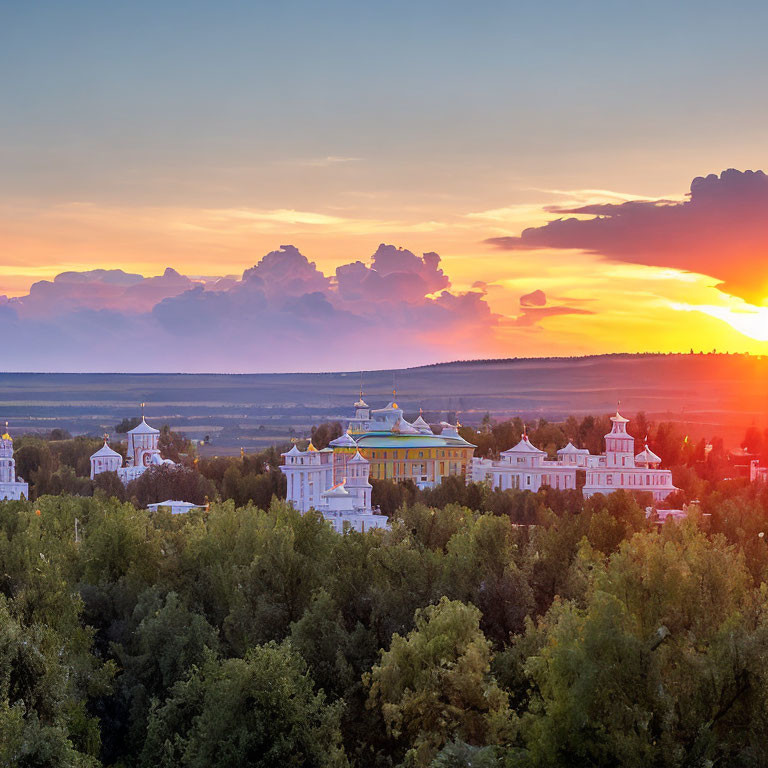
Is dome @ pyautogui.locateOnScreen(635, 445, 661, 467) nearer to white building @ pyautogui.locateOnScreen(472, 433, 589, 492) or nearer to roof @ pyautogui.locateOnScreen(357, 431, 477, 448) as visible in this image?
white building @ pyautogui.locateOnScreen(472, 433, 589, 492)

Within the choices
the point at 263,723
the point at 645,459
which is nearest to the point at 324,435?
the point at 645,459

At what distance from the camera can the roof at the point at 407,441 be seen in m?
94.7

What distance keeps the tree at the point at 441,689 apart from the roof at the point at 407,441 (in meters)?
66.0

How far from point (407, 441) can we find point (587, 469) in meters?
15.0

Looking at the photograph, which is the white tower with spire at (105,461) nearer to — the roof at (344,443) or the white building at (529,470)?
the roof at (344,443)

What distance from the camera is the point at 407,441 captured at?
95.7 meters

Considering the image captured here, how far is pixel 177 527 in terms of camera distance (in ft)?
164

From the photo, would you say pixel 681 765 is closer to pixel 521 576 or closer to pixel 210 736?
pixel 210 736

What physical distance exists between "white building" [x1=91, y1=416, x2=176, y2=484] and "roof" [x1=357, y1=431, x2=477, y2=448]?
524 inches

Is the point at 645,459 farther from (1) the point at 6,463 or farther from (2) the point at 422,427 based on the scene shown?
(1) the point at 6,463

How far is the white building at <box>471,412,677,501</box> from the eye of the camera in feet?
270

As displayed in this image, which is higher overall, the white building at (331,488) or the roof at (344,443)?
the roof at (344,443)

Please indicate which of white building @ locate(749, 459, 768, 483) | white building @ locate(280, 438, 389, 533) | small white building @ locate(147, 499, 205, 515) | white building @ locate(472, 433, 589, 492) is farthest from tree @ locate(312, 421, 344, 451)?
white building @ locate(749, 459, 768, 483)

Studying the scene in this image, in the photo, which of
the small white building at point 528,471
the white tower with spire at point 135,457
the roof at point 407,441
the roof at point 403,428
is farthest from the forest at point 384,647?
the roof at point 403,428
